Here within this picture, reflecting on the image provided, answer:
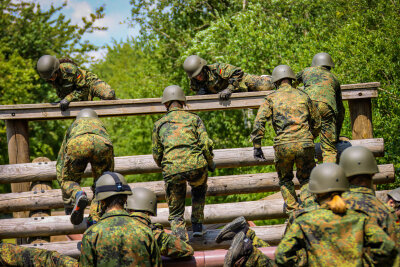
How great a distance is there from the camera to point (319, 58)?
36.2ft

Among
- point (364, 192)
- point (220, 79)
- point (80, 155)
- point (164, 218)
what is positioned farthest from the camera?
point (220, 79)

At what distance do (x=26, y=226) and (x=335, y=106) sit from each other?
5926mm

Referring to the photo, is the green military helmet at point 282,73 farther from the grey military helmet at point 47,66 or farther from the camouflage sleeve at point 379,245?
the grey military helmet at point 47,66

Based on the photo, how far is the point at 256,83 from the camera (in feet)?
39.5

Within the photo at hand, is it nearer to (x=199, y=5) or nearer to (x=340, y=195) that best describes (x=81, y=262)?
(x=340, y=195)

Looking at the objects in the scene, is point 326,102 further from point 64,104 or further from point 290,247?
point 64,104

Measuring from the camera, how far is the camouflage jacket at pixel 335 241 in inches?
230

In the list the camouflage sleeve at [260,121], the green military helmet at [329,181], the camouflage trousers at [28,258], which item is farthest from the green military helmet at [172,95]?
the green military helmet at [329,181]

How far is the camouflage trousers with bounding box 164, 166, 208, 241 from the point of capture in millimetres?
8766

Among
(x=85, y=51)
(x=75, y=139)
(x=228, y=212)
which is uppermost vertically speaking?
(x=85, y=51)

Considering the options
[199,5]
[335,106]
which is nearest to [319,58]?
[335,106]

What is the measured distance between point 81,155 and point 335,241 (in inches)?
183

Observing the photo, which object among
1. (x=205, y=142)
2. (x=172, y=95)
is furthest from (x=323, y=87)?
(x=172, y=95)

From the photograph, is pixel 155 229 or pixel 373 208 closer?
pixel 373 208
